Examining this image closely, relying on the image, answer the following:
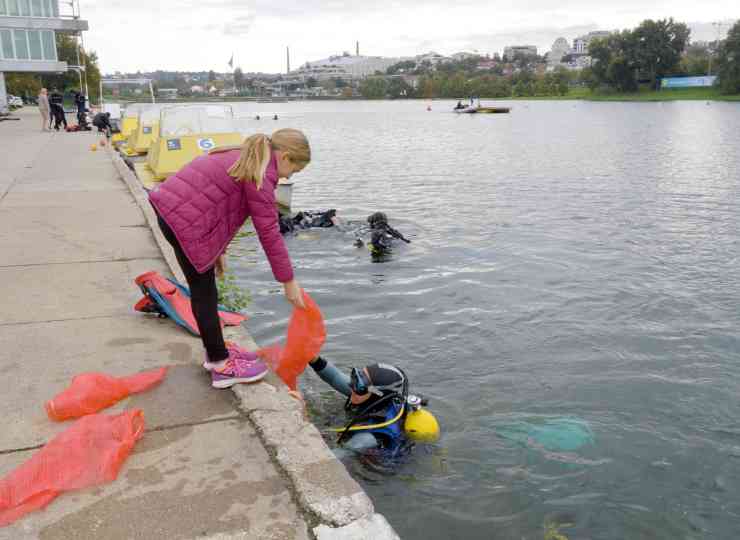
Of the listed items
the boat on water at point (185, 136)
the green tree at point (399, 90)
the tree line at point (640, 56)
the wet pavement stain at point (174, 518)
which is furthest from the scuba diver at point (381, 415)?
the green tree at point (399, 90)

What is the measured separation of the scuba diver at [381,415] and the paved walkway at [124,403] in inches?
42.3

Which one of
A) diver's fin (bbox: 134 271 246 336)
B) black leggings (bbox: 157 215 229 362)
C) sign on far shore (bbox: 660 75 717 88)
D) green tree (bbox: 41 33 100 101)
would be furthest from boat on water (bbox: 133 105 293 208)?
sign on far shore (bbox: 660 75 717 88)

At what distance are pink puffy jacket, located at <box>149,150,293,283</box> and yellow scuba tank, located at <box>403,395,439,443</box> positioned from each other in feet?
5.26

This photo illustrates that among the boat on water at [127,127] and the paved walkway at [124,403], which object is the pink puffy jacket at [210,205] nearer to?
the paved walkway at [124,403]

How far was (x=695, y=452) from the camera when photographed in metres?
5.20

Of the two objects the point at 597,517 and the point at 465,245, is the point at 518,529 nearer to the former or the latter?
the point at 597,517

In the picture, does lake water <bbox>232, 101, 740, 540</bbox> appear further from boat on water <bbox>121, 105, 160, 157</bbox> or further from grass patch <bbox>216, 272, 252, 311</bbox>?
boat on water <bbox>121, 105, 160, 157</bbox>

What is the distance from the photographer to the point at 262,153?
12.8 ft

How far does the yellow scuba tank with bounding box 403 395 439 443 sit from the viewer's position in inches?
199

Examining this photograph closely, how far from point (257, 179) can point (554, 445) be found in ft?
10.6

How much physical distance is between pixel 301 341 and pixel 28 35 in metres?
49.8

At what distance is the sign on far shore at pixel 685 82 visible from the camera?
11265cm

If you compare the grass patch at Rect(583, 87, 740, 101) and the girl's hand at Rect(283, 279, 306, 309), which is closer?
the girl's hand at Rect(283, 279, 306, 309)

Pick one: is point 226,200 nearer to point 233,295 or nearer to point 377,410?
point 377,410
